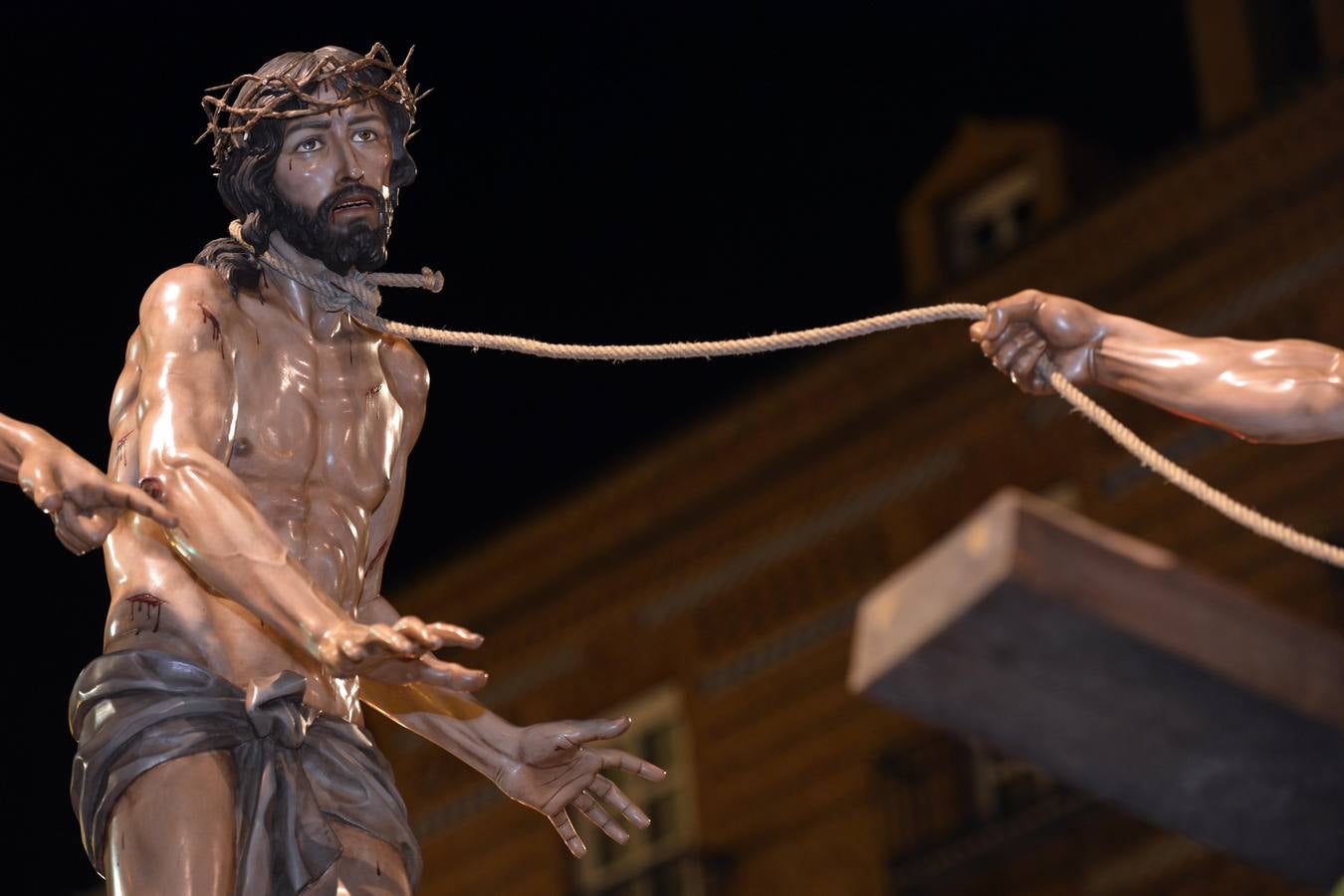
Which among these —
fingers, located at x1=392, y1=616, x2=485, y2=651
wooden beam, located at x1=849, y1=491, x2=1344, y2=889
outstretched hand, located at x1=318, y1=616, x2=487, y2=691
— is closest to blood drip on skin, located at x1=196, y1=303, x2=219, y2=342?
outstretched hand, located at x1=318, y1=616, x2=487, y2=691

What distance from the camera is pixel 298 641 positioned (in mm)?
3826

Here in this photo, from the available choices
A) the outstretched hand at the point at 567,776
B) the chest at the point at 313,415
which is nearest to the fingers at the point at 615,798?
the outstretched hand at the point at 567,776

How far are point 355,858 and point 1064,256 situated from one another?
39.1 ft

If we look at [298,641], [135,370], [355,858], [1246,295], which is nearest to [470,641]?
[298,641]

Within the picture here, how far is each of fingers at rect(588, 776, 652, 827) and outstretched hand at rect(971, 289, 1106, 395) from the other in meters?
1.16

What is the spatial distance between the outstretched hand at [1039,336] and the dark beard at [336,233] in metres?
1.22

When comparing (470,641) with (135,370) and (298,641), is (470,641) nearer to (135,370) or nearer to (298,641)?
(298,641)

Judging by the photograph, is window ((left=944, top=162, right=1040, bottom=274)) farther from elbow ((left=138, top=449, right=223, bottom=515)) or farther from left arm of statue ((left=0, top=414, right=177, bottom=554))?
left arm of statue ((left=0, top=414, right=177, bottom=554))

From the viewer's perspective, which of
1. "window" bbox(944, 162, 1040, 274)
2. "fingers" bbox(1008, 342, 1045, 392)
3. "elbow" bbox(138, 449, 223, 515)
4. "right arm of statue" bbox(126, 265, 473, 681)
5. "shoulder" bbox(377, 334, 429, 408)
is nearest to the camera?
"right arm of statue" bbox(126, 265, 473, 681)

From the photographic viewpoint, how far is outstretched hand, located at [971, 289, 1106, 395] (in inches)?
195

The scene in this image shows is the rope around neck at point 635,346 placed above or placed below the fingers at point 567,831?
above

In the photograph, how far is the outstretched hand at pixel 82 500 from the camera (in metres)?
3.81

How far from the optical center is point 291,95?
4.25 m

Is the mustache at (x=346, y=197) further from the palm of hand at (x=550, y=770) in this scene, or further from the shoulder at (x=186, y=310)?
the palm of hand at (x=550, y=770)
